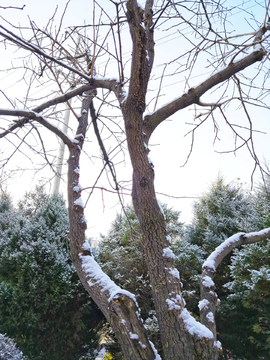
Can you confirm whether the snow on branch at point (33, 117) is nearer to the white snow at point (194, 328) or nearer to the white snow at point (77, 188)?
the white snow at point (77, 188)

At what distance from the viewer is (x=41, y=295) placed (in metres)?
3.04

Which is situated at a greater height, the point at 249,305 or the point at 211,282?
the point at 211,282

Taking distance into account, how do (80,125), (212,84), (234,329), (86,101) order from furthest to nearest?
(234,329) → (86,101) → (80,125) → (212,84)

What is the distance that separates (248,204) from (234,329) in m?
1.94

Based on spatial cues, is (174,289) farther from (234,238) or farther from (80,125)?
(80,125)

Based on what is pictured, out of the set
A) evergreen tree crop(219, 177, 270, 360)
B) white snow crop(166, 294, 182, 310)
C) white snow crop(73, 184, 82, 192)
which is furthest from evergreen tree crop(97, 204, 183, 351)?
white snow crop(166, 294, 182, 310)

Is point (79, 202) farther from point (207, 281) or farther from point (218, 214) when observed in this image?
point (218, 214)

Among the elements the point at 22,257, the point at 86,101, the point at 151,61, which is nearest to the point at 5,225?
the point at 22,257

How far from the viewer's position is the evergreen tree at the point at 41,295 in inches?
115

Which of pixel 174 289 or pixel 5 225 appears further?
pixel 5 225

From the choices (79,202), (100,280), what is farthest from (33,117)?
(100,280)

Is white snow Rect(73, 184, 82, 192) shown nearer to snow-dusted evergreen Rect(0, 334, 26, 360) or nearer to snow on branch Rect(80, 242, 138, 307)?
snow on branch Rect(80, 242, 138, 307)

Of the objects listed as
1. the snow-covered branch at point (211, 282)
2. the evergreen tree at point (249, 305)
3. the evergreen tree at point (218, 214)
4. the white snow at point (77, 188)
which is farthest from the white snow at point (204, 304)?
the evergreen tree at point (218, 214)

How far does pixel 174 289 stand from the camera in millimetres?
1509
